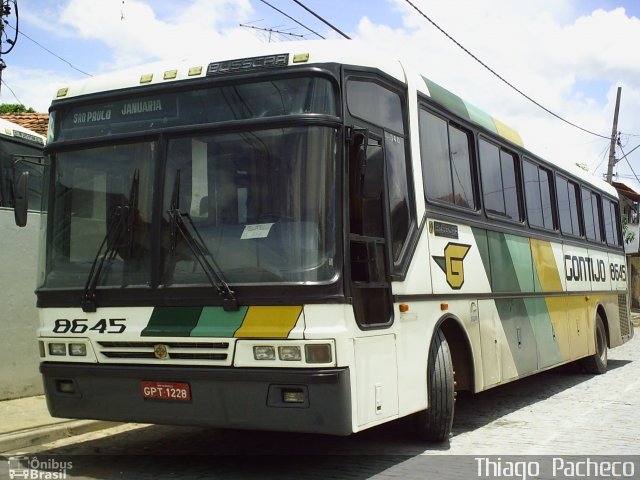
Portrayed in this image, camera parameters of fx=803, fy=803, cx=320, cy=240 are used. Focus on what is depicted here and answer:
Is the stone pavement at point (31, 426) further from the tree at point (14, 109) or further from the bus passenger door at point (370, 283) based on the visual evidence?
the tree at point (14, 109)

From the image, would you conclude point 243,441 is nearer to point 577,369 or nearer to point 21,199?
point 21,199

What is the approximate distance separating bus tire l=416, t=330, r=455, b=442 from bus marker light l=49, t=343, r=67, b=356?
3.01 m

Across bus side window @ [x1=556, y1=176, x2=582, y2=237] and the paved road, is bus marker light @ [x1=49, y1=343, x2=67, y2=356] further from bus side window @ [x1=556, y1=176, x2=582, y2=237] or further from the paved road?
bus side window @ [x1=556, y1=176, x2=582, y2=237]

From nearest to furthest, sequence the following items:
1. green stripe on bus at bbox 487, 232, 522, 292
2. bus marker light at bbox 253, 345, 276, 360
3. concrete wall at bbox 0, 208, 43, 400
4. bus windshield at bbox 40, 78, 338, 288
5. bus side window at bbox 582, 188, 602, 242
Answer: bus marker light at bbox 253, 345, 276, 360 < bus windshield at bbox 40, 78, 338, 288 < green stripe on bus at bbox 487, 232, 522, 292 < concrete wall at bbox 0, 208, 43, 400 < bus side window at bbox 582, 188, 602, 242

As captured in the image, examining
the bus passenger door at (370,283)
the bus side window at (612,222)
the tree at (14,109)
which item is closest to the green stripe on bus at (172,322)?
the bus passenger door at (370,283)

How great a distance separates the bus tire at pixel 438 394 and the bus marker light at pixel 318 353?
170 centimetres

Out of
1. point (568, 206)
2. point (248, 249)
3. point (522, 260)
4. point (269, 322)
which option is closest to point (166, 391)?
point (269, 322)

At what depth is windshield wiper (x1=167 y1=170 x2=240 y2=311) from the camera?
18.6 ft

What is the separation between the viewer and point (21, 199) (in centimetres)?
656

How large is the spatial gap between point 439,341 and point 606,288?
8087mm

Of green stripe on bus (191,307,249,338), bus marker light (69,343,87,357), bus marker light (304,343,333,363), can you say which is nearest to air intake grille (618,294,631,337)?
bus marker light (304,343,333,363)

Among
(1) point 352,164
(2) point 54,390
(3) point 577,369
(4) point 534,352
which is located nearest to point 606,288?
(3) point 577,369

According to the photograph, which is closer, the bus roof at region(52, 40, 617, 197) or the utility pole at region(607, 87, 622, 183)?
the bus roof at region(52, 40, 617, 197)

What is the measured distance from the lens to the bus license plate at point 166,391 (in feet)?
19.1
